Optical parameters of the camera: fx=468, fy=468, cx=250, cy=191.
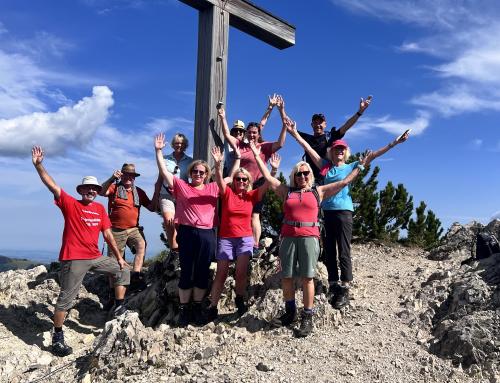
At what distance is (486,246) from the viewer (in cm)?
709

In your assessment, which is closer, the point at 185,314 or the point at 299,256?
the point at 299,256

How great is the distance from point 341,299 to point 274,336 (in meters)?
1.11

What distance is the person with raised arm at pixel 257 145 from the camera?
6484mm

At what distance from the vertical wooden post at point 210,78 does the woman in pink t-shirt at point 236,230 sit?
0.79 metres

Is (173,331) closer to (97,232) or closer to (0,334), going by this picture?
(97,232)

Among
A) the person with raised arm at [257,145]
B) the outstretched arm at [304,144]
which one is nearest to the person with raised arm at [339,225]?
the outstretched arm at [304,144]

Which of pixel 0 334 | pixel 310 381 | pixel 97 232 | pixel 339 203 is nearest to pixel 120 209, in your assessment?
pixel 97 232

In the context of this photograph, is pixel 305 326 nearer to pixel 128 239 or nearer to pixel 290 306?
pixel 290 306

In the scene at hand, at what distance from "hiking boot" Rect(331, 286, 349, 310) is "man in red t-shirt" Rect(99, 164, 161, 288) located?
3013 millimetres

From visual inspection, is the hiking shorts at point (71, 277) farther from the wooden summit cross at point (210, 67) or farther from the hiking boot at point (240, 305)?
the wooden summit cross at point (210, 67)

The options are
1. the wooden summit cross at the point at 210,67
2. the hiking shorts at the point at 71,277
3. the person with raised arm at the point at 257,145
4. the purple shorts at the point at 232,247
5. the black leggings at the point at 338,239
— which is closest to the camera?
the purple shorts at the point at 232,247

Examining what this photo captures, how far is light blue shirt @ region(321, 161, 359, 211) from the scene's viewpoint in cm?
578

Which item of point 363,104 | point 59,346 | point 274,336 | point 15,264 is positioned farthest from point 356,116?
point 15,264

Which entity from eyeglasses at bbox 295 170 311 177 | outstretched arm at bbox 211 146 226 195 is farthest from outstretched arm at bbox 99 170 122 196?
eyeglasses at bbox 295 170 311 177
